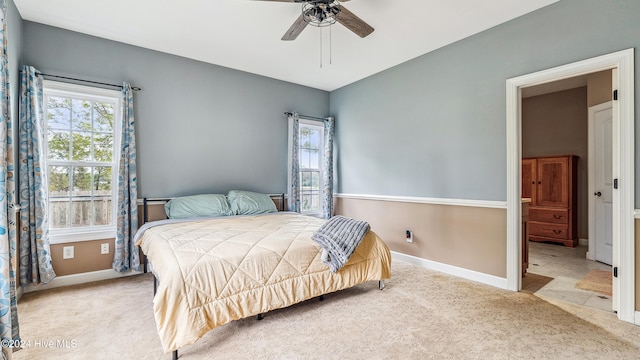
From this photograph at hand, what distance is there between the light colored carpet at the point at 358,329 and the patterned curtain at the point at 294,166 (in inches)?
82.9

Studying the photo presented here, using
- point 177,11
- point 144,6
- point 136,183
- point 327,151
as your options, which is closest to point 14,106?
point 136,183

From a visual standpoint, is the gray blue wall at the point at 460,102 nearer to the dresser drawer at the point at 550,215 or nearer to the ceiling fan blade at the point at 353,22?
the ceiling fan blade at the point at 353,22

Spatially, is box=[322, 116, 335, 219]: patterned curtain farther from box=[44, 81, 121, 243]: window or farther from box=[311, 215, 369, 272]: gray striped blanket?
box=[44, 81, 121, 243]: window

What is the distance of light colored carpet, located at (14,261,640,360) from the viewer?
6.21 ft

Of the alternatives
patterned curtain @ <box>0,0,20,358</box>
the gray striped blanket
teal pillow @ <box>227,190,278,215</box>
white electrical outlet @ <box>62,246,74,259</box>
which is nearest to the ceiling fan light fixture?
the gray striped blanket

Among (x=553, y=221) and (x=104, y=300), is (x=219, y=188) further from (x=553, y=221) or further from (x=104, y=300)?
(x=553, y=221)

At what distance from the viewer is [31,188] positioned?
2.84 m

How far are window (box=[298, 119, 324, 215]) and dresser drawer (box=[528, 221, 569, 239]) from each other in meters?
4.01

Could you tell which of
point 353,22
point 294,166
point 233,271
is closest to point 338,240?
point 233,271

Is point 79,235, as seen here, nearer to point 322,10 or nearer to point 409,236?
point 322,10

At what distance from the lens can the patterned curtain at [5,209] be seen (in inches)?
62.4

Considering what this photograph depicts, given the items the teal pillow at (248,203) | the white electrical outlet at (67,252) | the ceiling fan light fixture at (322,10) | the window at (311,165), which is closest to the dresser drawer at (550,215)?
the window at (311,165)

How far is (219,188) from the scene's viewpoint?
4.17 metres

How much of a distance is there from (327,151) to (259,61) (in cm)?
189
